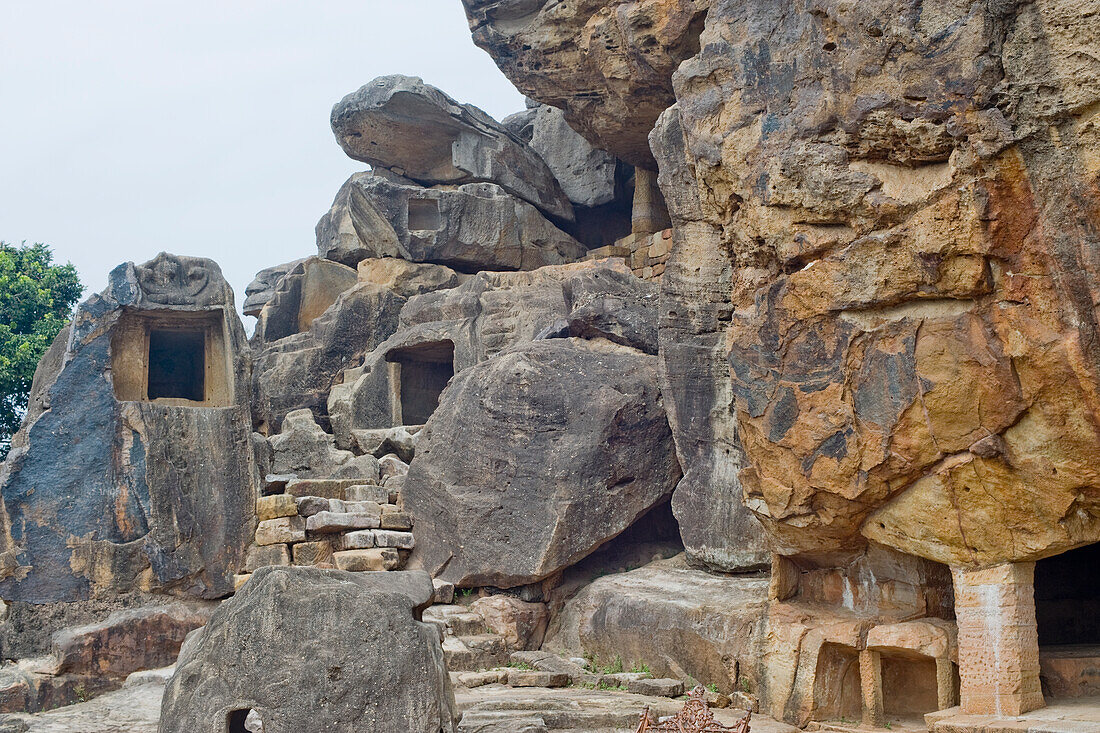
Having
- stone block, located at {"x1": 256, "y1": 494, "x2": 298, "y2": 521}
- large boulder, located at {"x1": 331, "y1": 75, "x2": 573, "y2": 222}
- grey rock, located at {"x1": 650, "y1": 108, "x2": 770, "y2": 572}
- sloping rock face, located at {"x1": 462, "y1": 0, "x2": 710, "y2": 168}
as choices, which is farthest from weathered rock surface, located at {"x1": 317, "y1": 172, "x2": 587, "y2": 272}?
stone block, located at {"x1": 256, "y1": 494, "x2": 298, "y2": 521}

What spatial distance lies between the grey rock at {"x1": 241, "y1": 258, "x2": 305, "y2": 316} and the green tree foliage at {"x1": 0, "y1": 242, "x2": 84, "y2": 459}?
369 centimetres

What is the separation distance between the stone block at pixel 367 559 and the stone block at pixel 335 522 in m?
0.28

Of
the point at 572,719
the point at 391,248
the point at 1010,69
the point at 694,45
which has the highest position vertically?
the point at 694,45

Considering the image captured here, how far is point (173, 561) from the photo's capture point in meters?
10.6

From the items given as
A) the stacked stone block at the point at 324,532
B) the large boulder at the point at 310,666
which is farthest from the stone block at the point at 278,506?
the large boulder at the point at 310,666

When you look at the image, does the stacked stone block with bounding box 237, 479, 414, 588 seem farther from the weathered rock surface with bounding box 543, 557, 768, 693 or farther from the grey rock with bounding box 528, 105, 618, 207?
the grey rock with bounding box 528, 105, 618, 207

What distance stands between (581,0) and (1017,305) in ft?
32.6

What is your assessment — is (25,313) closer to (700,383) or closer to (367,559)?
(367,559)

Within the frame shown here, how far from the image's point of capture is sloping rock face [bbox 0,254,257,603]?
10234mm

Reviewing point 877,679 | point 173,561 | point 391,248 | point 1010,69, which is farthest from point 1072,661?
point 391,248

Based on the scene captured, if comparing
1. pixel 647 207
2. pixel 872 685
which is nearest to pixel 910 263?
pixel 872 685

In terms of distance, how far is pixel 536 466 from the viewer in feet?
36.5

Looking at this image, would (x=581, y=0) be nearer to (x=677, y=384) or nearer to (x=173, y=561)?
(x=677, y=384)

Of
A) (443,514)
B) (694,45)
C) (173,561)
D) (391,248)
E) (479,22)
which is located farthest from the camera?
(391,248)
